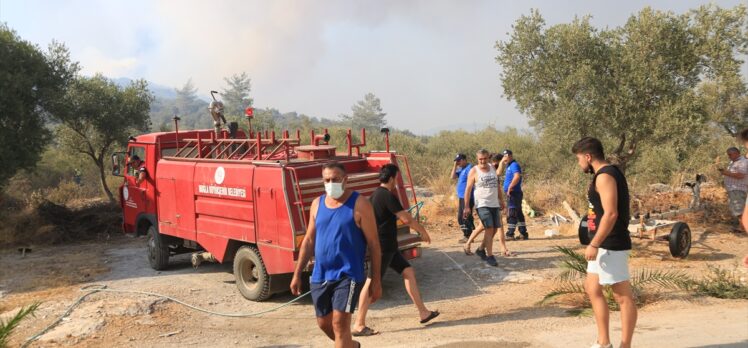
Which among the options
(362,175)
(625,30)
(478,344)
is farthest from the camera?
(625,30)

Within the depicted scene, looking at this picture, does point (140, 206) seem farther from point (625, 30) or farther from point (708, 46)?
point (708, 46)

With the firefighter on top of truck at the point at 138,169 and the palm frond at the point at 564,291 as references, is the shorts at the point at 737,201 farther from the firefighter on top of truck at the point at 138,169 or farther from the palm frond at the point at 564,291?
the firefighter on top of truck at the point at 138,169

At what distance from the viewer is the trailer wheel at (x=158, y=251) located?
373 inches

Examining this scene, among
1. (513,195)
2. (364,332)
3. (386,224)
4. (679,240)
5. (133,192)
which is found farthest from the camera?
(513,195)

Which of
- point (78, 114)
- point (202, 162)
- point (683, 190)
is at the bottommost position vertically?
point (683, 190)

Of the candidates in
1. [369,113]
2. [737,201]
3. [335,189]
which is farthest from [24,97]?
[369,113]

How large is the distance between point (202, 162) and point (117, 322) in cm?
259

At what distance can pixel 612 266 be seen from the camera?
173 inches

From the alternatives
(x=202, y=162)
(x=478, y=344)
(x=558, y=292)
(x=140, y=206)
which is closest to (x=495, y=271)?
(x=558, y=292)

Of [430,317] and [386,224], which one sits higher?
[386,224]

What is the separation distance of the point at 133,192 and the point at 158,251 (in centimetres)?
134

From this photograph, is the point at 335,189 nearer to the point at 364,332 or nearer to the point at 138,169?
the point at 364,332

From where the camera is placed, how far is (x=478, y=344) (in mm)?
5242

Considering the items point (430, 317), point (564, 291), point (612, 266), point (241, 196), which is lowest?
point (430, 317)
